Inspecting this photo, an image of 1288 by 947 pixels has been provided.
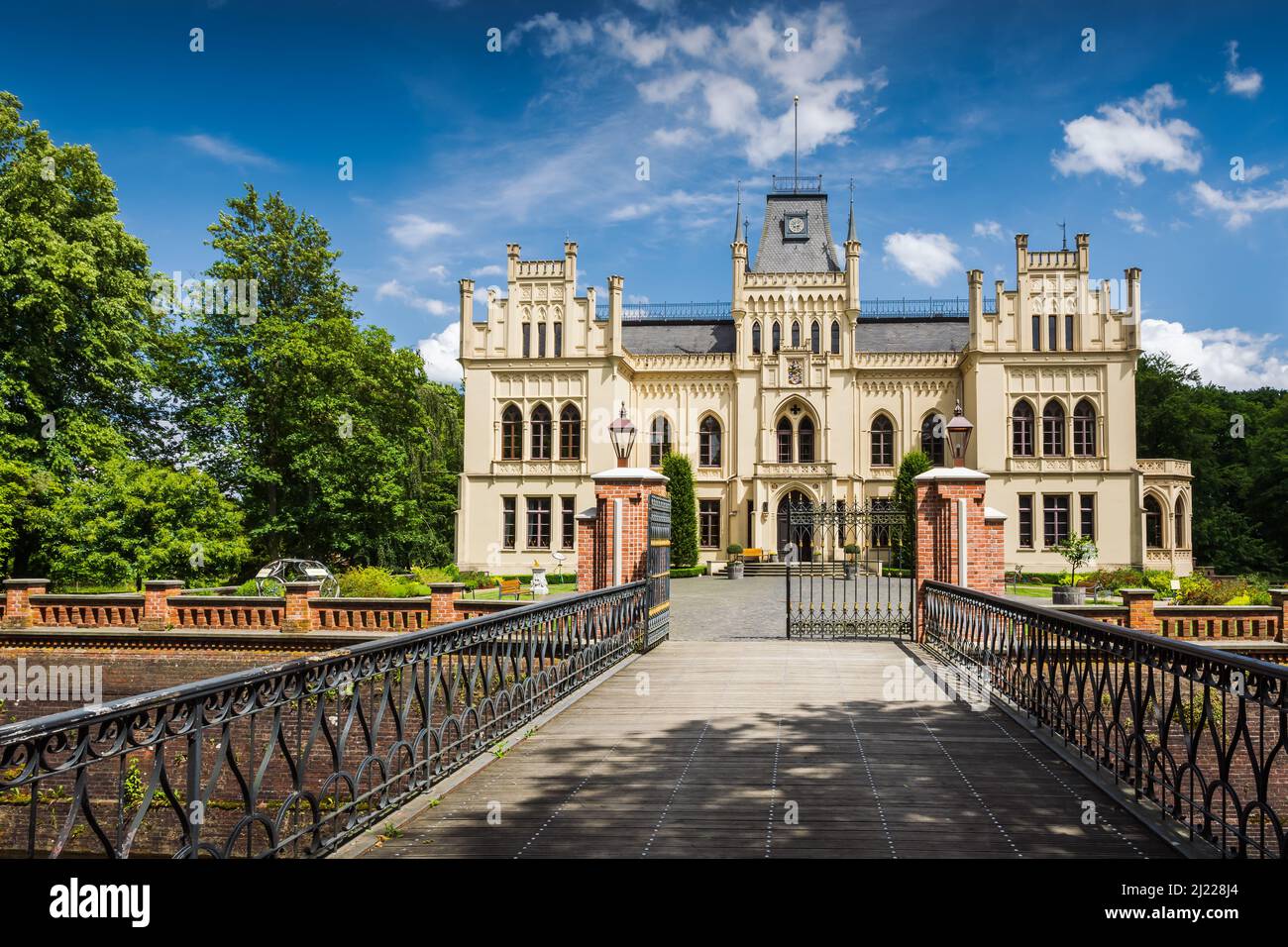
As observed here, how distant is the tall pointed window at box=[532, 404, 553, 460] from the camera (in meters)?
34.3

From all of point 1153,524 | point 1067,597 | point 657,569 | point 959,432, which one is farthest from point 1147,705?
point 1153,524

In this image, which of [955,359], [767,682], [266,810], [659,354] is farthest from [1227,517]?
[266,810]

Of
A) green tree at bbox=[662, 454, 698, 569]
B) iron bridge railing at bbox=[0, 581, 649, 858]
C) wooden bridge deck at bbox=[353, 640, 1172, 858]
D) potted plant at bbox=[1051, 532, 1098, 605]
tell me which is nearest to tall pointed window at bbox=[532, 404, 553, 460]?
green tree at bbox=[662, 454, 698, 569]

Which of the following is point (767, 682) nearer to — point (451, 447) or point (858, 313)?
point (858, 313)

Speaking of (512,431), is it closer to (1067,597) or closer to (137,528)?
(137,528)

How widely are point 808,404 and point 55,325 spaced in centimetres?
2559

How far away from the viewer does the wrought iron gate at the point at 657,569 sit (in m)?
11.4

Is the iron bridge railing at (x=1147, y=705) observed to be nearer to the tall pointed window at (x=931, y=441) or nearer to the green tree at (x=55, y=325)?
the green tree at (x=55, y=325)

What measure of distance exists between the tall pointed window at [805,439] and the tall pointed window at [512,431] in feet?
37.6

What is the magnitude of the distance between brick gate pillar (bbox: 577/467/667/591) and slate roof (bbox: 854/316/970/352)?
26.9 m

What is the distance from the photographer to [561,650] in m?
8.12

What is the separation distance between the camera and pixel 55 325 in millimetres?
21344

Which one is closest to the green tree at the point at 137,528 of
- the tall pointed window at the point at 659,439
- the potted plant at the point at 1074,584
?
the potted plant at the point at 1074,584
